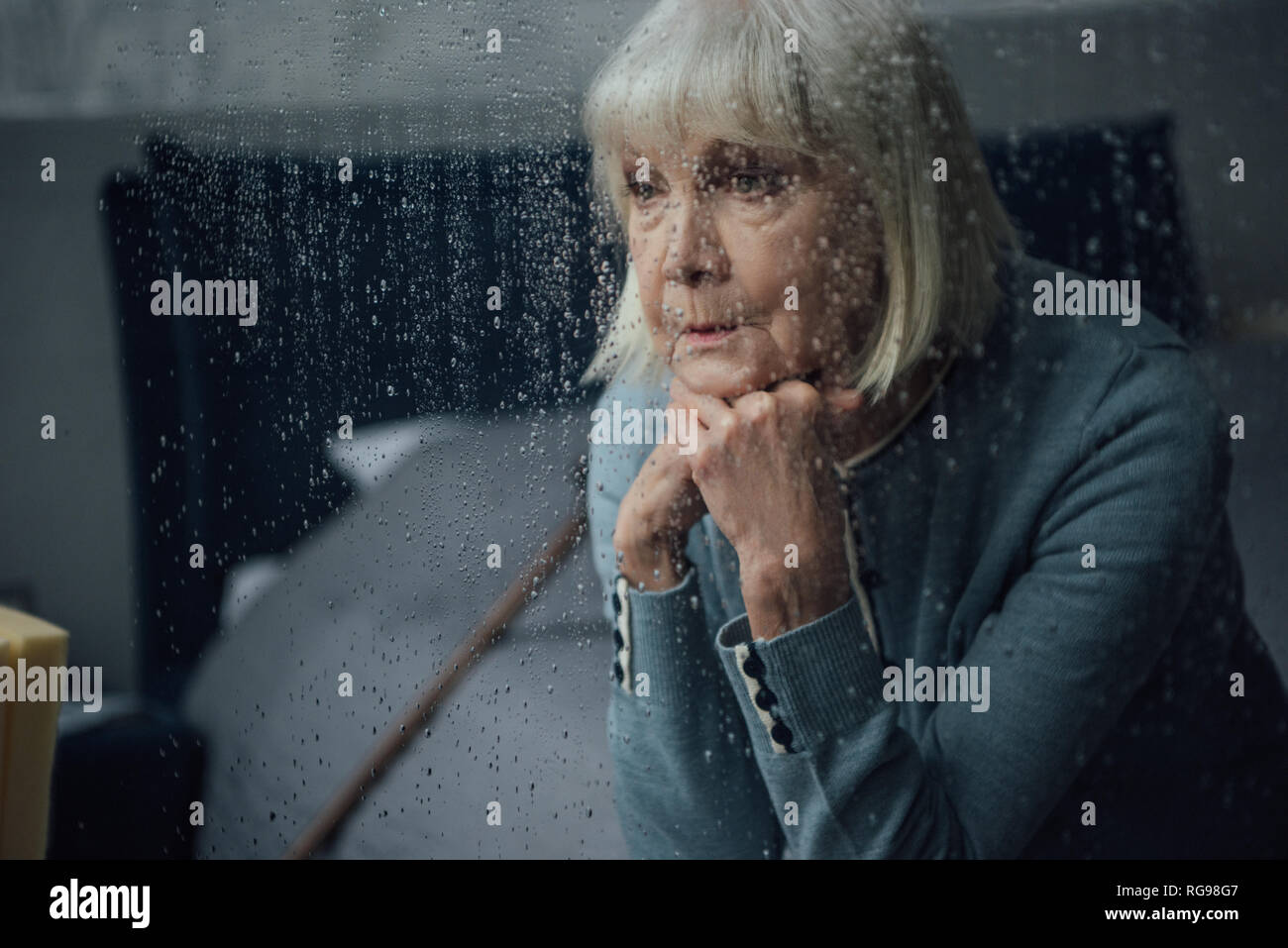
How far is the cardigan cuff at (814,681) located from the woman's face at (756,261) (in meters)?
0.15

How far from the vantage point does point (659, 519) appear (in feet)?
2.30

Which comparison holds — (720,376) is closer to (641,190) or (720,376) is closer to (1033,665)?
(641,190)

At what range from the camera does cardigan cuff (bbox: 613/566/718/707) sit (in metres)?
0.70

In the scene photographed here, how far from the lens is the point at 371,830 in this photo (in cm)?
77

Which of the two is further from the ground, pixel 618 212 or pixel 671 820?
pixel 618 212

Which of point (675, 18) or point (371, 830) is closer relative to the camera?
point (675, 18)

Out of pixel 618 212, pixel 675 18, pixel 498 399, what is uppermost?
pixel 675 18

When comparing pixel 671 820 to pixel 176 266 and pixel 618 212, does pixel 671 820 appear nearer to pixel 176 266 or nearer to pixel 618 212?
pixel 618 212

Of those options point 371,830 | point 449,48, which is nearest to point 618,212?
point 449,48

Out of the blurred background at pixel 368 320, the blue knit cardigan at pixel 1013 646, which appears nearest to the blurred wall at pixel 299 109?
the blurred background at pixel 368 320

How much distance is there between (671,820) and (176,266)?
1.68 ft

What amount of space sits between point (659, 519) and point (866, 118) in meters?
0.27
